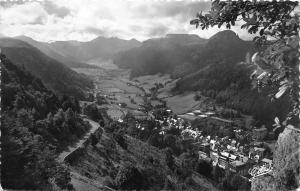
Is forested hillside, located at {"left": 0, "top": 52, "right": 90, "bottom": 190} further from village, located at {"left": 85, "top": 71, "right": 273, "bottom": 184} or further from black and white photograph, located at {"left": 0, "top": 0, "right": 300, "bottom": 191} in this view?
village, located at {"left": 85, "top": 71, "right": 273, "bottom": 184}

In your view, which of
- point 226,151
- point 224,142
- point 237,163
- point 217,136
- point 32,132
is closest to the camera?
point 32,132

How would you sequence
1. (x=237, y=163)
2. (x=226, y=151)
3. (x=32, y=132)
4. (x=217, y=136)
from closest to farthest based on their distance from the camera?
(x=32, y=132) → (x=237, y=163) → (x=226, y=151) → (x=217, y=136)

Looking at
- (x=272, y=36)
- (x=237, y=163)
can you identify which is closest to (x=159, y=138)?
(x=237, y=163)

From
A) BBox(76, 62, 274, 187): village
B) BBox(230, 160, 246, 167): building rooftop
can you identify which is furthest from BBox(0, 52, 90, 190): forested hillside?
BBox(230, 160, 246, 167): building rooftop

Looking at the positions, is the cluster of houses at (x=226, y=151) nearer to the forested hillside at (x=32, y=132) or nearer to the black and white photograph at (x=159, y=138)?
the black and white photograph at (x=159, y=138)

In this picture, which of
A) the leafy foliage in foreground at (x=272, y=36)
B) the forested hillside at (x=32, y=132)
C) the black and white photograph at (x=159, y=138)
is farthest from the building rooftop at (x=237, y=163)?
the leafy foliage in foreground at (x=272, y=36)

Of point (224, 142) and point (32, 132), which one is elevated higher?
→ point (32, 132)

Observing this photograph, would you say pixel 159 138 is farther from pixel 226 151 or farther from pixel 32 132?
pixel 32 132

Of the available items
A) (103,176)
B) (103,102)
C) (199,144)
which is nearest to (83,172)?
(103,176)
